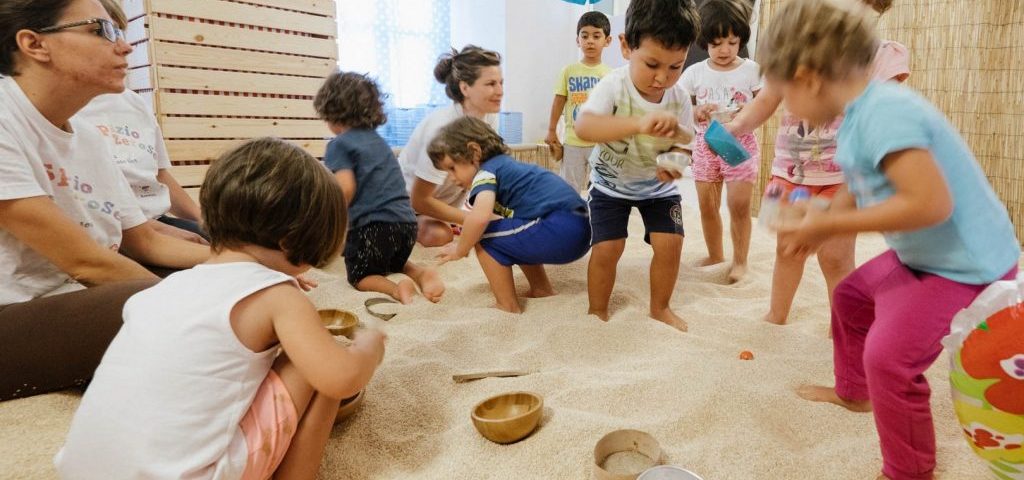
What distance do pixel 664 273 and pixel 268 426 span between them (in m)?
1.32

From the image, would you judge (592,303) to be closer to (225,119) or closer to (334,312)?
(334,312)

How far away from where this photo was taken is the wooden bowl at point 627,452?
1.08 metres

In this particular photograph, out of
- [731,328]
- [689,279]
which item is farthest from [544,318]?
[689,279]

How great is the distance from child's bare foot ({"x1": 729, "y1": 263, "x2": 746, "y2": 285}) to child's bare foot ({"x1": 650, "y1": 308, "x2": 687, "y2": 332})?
573 mm

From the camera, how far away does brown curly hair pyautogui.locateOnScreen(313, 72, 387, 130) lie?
7.79 ft

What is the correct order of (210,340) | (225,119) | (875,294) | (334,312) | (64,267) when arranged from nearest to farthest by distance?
(210,340) < (875,294) < (64,267) < (334,312) < (225,119)

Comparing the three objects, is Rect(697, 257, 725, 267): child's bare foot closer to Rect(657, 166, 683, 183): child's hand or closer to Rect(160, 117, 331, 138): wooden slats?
Rect(657, 166, 683, 183): child's hand

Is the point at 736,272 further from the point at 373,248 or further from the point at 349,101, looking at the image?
the point at 349,101

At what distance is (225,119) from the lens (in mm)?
3461

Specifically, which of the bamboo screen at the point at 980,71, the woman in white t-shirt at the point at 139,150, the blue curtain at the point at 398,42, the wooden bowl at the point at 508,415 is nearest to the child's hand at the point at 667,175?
the wooden bowl at the point at 508,415

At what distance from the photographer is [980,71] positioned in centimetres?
308

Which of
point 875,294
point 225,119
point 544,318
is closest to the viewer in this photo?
point 875,294

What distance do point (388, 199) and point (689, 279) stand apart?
1.24 metres

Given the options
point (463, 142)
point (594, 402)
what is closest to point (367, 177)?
point (463, 142)
